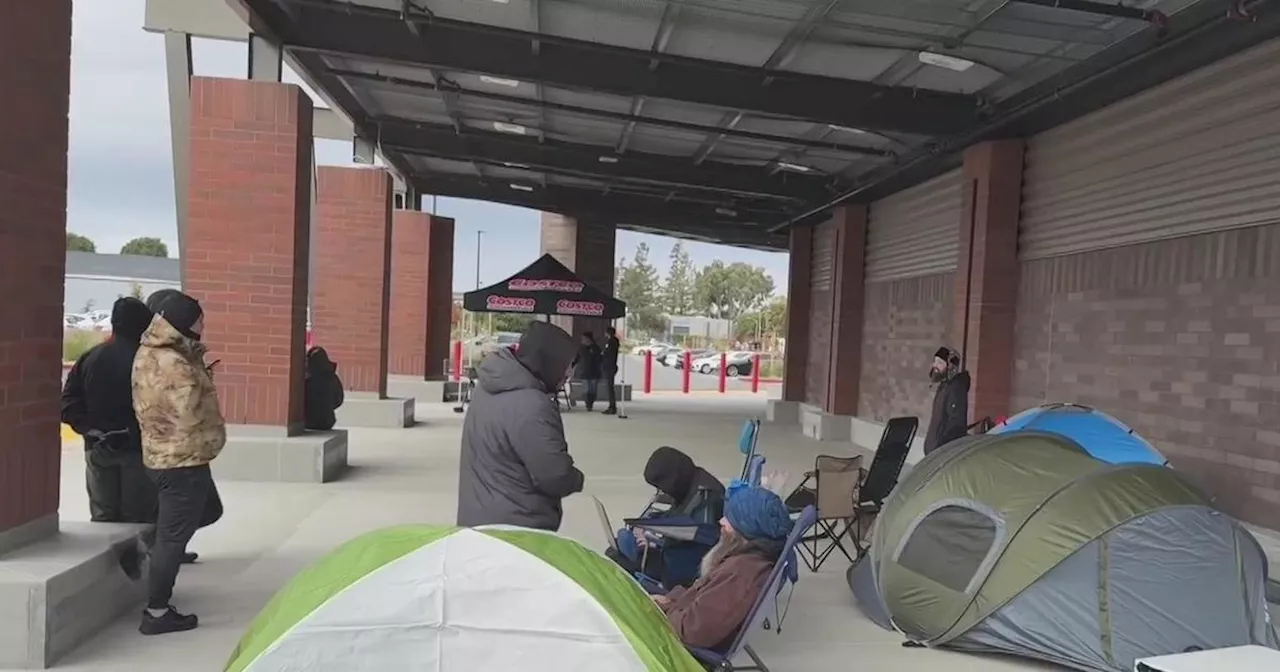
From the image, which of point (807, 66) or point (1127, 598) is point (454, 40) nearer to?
point (807, 66)

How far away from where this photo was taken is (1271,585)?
5.44m

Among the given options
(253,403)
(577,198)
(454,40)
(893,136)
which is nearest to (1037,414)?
(893,136)

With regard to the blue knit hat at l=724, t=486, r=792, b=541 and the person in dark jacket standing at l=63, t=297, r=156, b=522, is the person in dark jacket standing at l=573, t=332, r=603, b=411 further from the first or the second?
the blue knit hat at l=724, t=486, r=792, b=541

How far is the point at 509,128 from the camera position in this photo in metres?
13.1

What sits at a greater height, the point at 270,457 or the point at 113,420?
the point at 113,420

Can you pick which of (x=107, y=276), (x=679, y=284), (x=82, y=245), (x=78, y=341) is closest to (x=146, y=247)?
(x=82, y=245)

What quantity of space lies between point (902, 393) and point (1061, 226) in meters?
4.34

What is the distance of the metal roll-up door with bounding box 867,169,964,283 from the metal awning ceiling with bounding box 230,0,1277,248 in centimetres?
36

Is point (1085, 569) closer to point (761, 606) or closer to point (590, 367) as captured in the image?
point (761, 606)

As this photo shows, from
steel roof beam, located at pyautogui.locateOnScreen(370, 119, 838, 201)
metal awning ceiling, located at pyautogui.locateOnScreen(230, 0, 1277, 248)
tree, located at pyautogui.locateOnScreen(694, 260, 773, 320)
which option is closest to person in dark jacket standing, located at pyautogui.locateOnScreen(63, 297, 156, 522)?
metal awning ceiling, located at pyautogui.locateOnScreen(230, 0, 1277, 248)

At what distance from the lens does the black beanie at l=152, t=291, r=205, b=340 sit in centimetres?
466

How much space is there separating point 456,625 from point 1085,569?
360cm

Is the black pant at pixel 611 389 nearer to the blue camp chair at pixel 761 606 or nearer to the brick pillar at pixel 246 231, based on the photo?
the brick pillar at pixel 246 231

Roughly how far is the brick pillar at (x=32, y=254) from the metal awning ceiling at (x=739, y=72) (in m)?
4.06
